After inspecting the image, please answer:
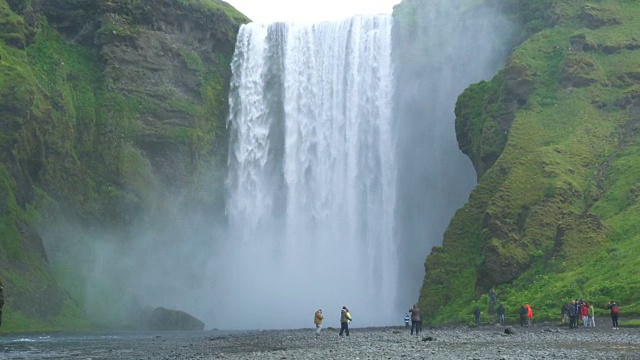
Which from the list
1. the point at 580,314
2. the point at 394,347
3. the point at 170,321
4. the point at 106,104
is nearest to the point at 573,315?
the point at 580,314

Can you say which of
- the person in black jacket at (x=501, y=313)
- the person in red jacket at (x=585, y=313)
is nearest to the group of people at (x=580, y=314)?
the person in red jacket at (x=585, y=313)

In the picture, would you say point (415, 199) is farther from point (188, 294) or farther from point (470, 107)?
point (188, 294)

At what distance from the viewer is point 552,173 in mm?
68812

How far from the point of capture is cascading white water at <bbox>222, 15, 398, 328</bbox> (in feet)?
302

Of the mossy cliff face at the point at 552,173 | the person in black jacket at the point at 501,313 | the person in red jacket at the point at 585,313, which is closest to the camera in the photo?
the person in red jacket at the point at 585,313

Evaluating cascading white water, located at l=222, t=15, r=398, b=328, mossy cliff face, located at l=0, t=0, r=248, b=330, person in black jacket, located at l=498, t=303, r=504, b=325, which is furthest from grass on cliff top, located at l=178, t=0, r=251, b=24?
person in black jacket, located at l=498, t=303, r=504, b=325

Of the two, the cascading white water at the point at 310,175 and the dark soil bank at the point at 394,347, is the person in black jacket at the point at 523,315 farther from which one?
the cascading white water at the point at 310,175

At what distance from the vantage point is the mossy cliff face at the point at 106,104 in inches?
3546

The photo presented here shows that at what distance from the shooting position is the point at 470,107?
8331 centimetres

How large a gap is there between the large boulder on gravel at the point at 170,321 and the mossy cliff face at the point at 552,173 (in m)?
23.9

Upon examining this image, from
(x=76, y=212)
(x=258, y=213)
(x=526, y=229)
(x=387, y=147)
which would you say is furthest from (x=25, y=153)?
(x=526, y=229)

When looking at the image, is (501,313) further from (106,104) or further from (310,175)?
(106,104)

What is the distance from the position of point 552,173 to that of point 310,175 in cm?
3432

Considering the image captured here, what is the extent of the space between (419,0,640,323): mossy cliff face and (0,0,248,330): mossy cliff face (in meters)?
32.0
